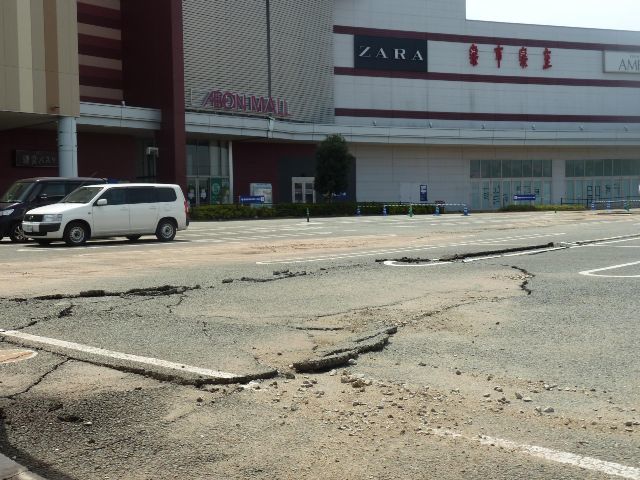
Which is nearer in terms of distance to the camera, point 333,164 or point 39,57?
point 39,57

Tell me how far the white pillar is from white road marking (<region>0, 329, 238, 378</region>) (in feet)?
96.1

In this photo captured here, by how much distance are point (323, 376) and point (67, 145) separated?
32.3 meters

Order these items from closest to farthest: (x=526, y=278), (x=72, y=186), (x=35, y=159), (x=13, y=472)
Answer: (x=13, y=472), (x=526, y=278), (x=72, y=186), (x=35, y=159)

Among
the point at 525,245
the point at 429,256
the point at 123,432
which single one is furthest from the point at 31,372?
the point at 525,245

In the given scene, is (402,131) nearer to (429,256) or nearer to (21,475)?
(429,256)

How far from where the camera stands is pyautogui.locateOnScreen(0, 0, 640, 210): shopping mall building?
3812cm

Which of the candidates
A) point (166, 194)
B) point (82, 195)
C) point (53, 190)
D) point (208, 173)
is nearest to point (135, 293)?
point (82, 195)

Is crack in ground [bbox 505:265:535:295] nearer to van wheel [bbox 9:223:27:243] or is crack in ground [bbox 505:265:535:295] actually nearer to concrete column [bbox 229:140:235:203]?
van wheel [bbox 9:223:27:243]

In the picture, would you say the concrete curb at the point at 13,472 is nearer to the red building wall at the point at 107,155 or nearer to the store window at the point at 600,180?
the red building wall at the point at 107,155

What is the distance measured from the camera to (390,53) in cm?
5734

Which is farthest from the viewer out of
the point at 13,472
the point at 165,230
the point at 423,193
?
the point at 423,193

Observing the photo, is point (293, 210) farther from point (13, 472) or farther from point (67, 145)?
point (13, 472)

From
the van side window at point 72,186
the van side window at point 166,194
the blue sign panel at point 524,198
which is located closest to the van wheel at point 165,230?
the van side window at point 166,194

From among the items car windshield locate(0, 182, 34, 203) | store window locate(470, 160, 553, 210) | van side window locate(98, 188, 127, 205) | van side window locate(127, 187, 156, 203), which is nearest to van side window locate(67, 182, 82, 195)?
car windshield locate(0, 182, 34, 203)
